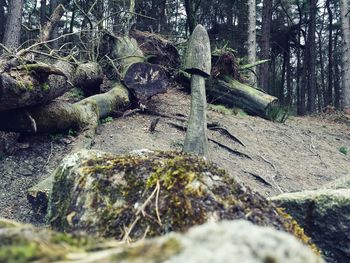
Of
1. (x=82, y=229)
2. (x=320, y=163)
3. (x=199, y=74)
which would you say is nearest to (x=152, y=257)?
(x=82, y=229)

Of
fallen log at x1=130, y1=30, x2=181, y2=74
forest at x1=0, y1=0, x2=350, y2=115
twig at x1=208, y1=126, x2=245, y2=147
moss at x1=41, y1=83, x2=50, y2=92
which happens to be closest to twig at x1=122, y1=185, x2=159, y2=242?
moss at x1=41, y1=83, x2=50, y2=92

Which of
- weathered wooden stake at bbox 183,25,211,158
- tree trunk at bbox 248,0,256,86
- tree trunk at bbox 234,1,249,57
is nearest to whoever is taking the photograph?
weathered wooden stake at bbox 183,25,211,158

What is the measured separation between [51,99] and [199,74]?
254 cm

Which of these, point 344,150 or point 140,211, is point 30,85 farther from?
point 344,150

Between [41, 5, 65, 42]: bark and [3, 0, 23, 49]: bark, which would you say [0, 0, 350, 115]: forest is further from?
[41, 5, 65, 42]: bark

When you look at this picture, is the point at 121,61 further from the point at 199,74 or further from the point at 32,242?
the point at 32,242

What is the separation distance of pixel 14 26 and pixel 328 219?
476 inches

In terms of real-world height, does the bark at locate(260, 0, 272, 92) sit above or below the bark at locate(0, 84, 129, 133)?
above

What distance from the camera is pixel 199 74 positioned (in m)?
6.59

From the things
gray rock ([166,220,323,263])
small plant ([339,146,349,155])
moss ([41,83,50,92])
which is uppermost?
moss ([41,83,50,92])

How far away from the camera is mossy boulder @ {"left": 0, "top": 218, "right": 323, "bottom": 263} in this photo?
1.00 m

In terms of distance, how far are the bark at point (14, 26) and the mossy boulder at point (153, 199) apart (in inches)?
449

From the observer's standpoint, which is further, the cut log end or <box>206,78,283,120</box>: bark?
<box>206,78,283,120</box>: bark

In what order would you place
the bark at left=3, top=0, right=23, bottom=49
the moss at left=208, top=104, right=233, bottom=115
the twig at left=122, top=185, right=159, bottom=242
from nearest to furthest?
the twig at left=122, top=185, right=159, bottom=242, the moss at left=208, top=104, right=233, bottom=115, the bark at left=3, top=0, right=23, bottom=49
